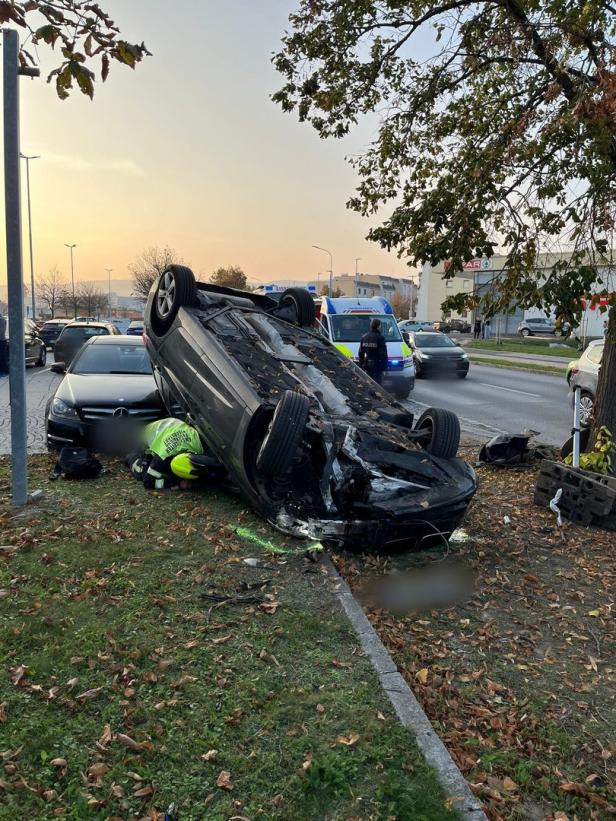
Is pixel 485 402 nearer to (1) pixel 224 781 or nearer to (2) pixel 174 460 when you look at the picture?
(2) pixel 174 460

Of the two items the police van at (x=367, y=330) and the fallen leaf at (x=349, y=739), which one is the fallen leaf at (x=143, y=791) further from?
the police van at (x=367, y=330)

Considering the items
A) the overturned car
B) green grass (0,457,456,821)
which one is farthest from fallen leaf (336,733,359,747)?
the overturned car

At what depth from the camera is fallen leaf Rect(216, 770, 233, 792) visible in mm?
2439

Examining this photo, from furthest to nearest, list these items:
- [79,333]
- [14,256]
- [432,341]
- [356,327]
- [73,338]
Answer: [432,341]
[79,333]
[73,338]
[356,327]
[14,256]

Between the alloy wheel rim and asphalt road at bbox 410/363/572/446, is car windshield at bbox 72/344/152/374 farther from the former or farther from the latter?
asphalt road at bbox 410/363/572/446

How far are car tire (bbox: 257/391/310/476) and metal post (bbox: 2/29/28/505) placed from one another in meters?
2.24

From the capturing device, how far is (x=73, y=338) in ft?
57.6

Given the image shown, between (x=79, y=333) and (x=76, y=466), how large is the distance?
1237 cm

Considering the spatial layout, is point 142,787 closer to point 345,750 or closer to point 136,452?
point 345,750

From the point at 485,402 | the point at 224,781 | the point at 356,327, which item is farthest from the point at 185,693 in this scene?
the point at 356,327

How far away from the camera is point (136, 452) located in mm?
7074

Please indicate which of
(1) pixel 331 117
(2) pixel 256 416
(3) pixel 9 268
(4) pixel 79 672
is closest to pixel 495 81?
(1) pixel 331 117

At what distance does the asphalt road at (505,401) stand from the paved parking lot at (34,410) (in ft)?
22.1

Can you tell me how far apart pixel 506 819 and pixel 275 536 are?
9.51 ft
